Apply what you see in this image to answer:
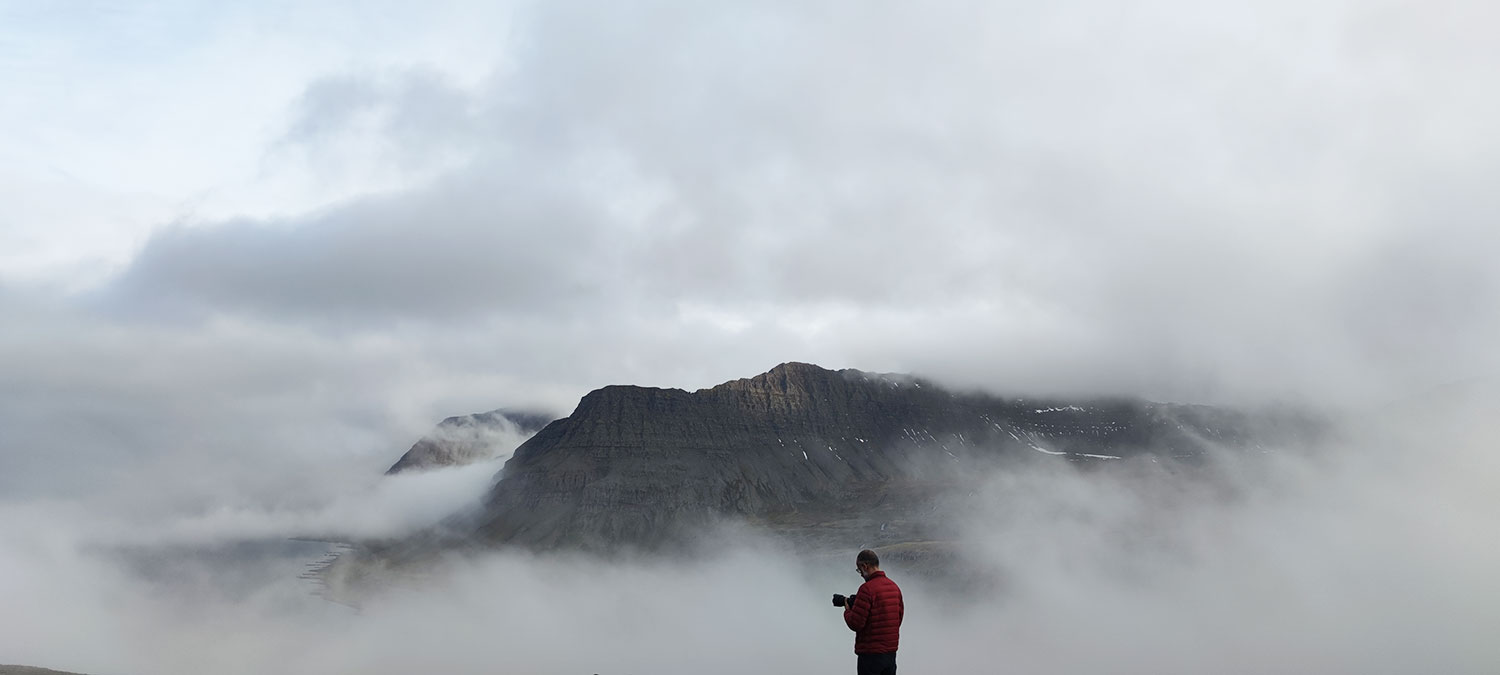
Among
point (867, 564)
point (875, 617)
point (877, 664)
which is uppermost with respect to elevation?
point (867, 564)

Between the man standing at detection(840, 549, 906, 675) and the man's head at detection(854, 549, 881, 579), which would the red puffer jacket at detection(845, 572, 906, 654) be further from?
the man's head at detection(854, 549, 881, 579)

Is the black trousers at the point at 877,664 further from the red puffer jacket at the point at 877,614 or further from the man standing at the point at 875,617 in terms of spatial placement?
the red puffer jacket at the point at 877,614

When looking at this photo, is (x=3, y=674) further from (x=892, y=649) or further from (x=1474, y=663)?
(x=1474, y=663)

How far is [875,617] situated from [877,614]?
0.23ft

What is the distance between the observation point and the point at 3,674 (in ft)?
269

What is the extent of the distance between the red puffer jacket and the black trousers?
0.10 m

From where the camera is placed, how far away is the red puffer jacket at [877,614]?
15297 millimetres

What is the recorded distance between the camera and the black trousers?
15.6m

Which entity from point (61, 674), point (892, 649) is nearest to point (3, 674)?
point (61, 674)

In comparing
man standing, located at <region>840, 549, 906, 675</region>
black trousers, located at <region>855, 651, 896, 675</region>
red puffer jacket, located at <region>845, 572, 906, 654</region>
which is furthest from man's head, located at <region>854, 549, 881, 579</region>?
black trousers, located at <region>855, 651, 896, 675</region>

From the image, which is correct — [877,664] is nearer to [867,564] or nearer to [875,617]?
[875,617]

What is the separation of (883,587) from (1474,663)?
805 ft

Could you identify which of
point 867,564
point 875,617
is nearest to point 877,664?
point 875,617

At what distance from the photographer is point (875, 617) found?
15406mm
